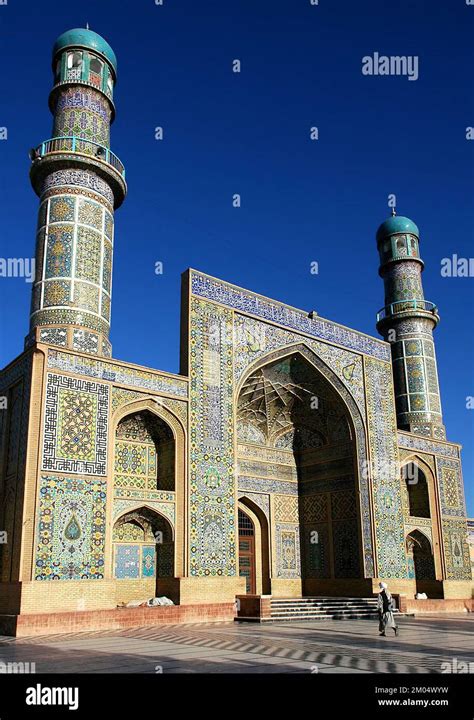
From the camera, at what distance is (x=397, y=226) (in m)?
19.9

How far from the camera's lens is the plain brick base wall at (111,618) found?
346 inches

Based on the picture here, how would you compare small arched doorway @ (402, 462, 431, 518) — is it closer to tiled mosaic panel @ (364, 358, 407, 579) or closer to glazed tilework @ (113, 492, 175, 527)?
tiled mosaic panel @ (364, 358, 407, 579)

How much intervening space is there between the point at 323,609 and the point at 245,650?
652 cm

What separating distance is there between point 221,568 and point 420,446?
7758 mm

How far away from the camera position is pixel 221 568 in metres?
11.5

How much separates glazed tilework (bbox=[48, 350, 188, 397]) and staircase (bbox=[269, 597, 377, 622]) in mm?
4430

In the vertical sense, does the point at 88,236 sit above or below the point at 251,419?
above

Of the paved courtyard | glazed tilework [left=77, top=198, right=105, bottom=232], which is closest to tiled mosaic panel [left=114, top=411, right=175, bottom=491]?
the paved courtyard

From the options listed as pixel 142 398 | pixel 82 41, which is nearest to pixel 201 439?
pixel 142 398

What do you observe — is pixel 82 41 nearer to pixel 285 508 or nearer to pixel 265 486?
pixel 265 486

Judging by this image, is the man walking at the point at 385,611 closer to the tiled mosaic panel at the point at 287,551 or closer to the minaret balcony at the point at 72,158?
the tiled mosaic panel at the point at 287,551
